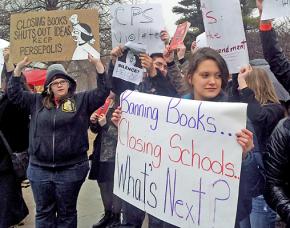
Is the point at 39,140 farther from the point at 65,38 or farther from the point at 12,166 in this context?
the point at 65,38

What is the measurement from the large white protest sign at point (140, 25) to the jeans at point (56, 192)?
1.19m

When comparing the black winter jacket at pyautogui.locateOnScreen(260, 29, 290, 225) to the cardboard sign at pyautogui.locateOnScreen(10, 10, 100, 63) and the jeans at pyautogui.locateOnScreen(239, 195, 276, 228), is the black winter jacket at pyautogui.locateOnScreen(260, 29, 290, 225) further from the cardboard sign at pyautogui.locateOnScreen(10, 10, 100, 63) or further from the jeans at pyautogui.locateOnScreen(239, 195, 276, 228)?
the cardboard sign at pyautogui.locateOnScreen(10, 10, 100, 63)

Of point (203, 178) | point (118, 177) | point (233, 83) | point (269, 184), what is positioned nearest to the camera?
point (269, 184)

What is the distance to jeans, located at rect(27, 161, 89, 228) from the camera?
13.4 feet

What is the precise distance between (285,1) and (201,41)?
1.82 meters

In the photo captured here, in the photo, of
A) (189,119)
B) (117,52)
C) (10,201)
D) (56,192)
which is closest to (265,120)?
(189,119)

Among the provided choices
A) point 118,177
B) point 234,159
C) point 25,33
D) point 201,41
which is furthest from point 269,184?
point 25,33

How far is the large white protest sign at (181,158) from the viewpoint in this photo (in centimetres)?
241

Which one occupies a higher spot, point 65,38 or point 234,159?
→ point 65,38

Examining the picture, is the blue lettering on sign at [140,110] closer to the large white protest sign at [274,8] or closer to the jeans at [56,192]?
the large white protest sign at [274,8]

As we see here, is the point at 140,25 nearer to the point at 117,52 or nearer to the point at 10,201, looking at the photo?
the point at 117,52

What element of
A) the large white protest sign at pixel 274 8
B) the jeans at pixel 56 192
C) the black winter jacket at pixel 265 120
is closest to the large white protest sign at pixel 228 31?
the black winter jacket at pixel 265 120

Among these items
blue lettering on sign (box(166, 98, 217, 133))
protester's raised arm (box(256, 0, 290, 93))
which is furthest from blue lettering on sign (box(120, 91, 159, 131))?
protester's raised arm (box(256, 0, 290, 93))

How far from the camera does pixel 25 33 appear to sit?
4.50 meters
